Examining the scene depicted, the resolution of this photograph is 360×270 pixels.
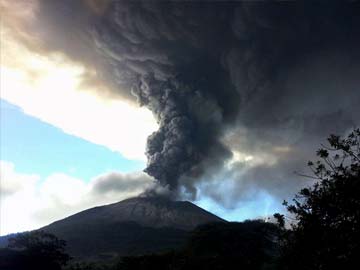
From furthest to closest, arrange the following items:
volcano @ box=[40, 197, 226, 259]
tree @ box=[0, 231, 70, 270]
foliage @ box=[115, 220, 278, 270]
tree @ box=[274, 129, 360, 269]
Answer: volcano @ box=[40, 197, 226, 259]
foliage @ box=[115, 220, 278, 270]
tree @ box=[0, 231, 70, 270]
tree @ box=[274, 129, 360, 269]

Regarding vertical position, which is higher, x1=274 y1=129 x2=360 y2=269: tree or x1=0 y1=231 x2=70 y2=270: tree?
x1=0 y1=231 x2=70 y2=270: tree

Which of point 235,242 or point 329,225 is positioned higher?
point 235,242

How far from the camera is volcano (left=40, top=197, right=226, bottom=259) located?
5507 inches

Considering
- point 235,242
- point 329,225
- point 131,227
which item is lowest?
point 329,225

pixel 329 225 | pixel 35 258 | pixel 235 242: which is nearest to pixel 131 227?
pixel 235 242

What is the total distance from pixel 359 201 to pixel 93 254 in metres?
126

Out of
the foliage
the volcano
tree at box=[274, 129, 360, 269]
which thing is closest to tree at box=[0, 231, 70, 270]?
the foliage

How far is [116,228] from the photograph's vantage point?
6535 inches

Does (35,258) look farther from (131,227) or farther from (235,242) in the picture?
(131,227)

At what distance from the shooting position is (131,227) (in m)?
168

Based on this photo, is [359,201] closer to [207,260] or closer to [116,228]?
[207,260]

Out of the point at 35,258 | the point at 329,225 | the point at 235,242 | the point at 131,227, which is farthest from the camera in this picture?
the point at 131,227

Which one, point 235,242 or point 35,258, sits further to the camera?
point 235,242

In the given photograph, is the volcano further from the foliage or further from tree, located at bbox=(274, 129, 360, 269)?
tree, located at bbox=(274, 129, 360, 269)
